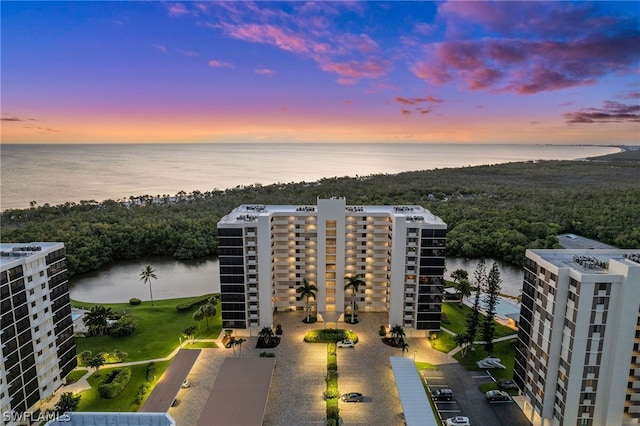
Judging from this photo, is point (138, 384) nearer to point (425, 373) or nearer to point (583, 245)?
point (425, 373)

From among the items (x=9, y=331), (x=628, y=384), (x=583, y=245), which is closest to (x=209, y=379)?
(x=9, y=331)

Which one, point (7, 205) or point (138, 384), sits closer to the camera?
point (138, 384)

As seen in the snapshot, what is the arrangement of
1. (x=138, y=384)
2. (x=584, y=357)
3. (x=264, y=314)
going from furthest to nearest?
(x=264, y=314) < (x=138, y=384) < (x=584, y=357)

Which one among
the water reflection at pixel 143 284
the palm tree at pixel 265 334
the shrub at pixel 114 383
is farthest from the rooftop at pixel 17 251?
the water reflection at pixel 143 284

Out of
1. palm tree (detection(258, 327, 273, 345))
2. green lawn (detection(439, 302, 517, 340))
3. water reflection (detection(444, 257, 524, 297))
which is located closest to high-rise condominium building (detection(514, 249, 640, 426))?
green lawn (detection(439, 302, 517, 340))

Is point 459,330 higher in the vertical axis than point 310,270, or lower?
lower

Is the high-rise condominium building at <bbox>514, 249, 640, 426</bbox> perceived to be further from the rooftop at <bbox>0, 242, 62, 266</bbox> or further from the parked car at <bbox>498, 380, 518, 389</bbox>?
the rooftop at <bbox>0, 242, 62, 266</bbox>

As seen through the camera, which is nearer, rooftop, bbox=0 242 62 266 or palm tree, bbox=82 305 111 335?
rooftop, bbox=0 242 62 266

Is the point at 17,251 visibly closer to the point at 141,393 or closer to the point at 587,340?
the point at 141,393
